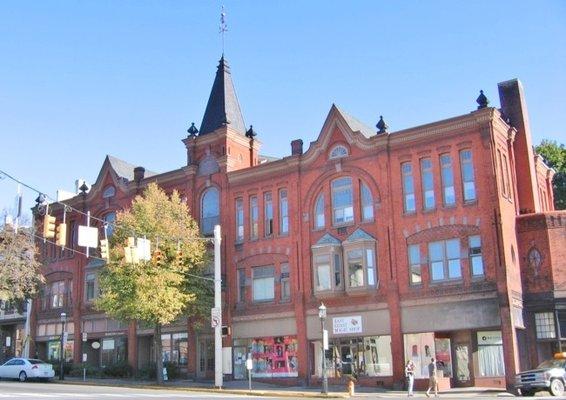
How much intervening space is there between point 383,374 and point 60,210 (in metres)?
31.1

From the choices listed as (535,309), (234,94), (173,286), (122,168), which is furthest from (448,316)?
(122,168)

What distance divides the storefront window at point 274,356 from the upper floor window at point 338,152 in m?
10.7

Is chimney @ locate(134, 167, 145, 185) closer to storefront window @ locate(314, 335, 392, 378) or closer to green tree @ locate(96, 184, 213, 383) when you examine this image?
green tree @ locate(96, 184, 213, 383)

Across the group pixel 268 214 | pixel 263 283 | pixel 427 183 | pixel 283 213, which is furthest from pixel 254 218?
pixel 427 183

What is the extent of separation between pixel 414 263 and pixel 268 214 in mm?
10315

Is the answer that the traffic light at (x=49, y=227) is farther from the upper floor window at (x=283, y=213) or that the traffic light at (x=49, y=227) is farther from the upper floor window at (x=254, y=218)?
the upper floor window at (x=254, y=218)

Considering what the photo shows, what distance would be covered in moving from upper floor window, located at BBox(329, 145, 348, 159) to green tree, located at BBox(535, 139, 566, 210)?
2314cm

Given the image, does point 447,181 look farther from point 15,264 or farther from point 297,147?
point 15,264

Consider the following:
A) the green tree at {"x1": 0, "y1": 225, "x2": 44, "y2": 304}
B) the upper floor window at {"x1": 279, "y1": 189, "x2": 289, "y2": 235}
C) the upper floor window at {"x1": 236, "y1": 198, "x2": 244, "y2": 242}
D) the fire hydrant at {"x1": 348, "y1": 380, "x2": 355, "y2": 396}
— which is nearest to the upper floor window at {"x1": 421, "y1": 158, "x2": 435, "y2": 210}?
the upper floor window at {"x1": 279, "y1": 189, "x2": 289, "y2": 235}

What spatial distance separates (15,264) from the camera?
4472 centimetres

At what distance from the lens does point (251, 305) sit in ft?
134

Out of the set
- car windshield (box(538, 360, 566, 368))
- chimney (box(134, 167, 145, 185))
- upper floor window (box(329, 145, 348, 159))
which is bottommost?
car windshield (box(538, 360, 566, 368))

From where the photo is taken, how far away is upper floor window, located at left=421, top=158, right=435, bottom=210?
35.4m

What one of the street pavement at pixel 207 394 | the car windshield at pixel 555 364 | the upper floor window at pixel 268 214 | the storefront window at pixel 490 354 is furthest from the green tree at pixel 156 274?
the car windshield at pixel 555 364
